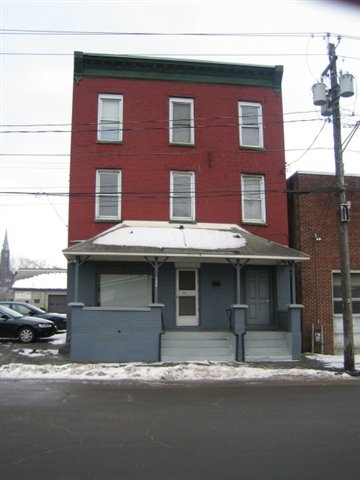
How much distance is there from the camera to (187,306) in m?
18.0

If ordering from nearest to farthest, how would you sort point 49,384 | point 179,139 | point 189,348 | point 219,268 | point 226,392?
1. point 226,392
2. point 49,384
3. point 189,348
4. point 219,268
5. point 179,139

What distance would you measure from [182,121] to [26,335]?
32.5 ft

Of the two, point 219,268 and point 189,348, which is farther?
point 219,268

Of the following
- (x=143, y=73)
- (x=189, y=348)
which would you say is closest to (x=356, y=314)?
(x=189, y=348)

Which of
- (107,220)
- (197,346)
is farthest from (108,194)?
(197,346)

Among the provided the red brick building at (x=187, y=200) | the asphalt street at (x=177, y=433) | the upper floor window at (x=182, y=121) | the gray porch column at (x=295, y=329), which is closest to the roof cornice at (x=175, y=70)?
the red brick building at (x=187, y=200)

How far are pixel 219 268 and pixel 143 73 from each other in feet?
26.2

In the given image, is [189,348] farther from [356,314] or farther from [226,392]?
[356,314]

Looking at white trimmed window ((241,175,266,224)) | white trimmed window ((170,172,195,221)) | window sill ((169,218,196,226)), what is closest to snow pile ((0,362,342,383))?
window sill ((169,218,196,226))

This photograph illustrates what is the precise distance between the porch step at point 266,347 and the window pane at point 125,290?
12.6ft

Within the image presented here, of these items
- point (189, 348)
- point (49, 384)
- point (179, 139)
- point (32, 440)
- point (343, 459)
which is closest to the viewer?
point (343, 459)

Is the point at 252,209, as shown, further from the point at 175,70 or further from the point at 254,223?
the point at 175,70

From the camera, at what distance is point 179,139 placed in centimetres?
1952

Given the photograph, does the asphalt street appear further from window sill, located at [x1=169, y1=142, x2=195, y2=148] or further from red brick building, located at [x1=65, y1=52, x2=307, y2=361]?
window sill, located at [x1=169, y1=142, x2=195, y2=148]
